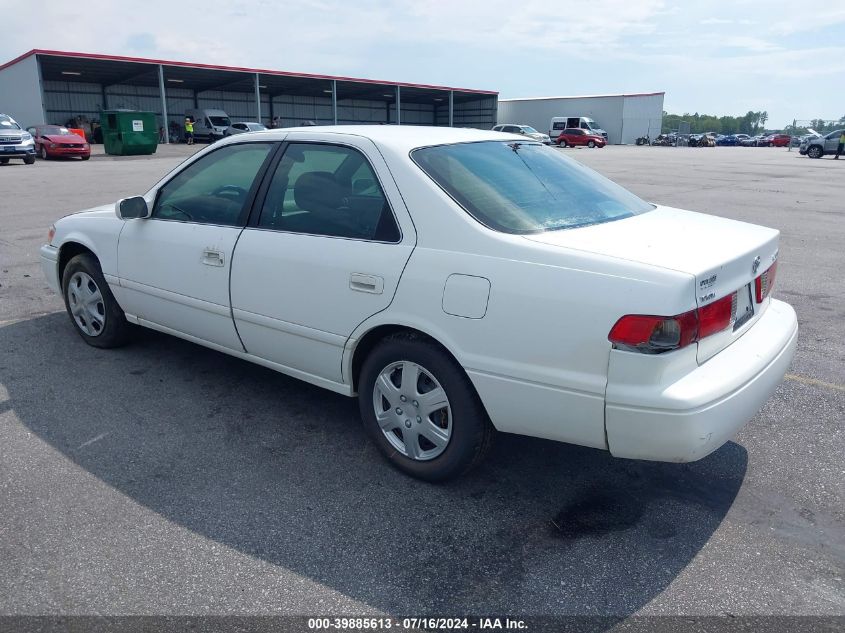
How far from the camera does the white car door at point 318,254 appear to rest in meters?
3.22

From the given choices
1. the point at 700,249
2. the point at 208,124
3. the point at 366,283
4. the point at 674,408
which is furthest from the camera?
the point at 208,124

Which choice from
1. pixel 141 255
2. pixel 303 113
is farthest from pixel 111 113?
pixel 141 255

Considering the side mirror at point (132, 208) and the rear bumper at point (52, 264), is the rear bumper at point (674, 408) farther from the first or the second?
A: the rear bumper at point (52, 264)

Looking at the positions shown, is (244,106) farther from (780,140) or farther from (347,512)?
(347,512)

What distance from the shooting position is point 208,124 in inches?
1695

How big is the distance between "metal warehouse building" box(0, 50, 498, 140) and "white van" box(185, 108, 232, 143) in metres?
2.12

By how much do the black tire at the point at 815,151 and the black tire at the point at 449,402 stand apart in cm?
4283

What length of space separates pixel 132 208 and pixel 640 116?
6980 centimetres

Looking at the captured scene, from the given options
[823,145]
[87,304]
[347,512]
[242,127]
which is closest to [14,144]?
[242,127]

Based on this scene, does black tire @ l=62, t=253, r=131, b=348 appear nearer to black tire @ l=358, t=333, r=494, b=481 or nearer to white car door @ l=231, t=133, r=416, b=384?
white car door @ l=231, t=133, r=416, b=384

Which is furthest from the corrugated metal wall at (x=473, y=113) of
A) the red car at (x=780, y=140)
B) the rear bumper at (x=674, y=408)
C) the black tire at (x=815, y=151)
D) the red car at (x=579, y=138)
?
the rear bumper at (x=674, y=408)

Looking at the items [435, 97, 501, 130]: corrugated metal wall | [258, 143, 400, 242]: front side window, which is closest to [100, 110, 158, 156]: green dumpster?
[258, 143, 400, 242]: front side window

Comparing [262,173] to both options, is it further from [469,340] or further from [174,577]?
[174,577]

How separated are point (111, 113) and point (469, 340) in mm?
34636
